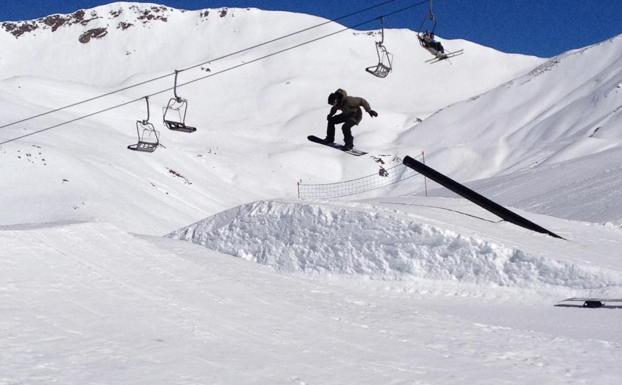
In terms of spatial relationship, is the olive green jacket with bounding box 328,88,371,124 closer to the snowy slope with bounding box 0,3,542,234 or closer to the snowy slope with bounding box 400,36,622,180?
the snowy slope with bounding box 0,3,542,234

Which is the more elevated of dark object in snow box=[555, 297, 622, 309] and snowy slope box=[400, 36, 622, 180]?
snowy slope box=[400, 36, 622, 180]

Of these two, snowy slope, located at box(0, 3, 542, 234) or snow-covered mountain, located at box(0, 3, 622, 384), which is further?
snowy slope, located at box(0, 3, 542, 234)

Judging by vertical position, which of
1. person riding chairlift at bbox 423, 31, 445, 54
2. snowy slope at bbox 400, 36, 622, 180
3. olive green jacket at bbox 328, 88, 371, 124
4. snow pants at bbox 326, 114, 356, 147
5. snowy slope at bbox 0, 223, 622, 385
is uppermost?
snowy slope at bbox 400, 36, 622, 180

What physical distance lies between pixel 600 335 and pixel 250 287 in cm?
477

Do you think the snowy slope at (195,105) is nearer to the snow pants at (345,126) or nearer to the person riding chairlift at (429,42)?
the snow pants at (345,126)

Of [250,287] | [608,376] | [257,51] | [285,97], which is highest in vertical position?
[257,51]

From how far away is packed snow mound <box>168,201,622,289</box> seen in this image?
641 inches

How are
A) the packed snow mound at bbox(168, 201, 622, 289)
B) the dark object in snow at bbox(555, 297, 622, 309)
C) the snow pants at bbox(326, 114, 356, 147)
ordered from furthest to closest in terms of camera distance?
1. the snow pants at bbox(326, 114, 356, 147)
2. the packed snow mound at bbox(168, 201, 622, 289)
3. the dark object in snow at bbox(555, 297, 622, 309)

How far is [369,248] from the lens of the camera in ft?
57.7

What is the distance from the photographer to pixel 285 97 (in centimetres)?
9562

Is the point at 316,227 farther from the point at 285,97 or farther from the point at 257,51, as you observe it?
the point at 257,51

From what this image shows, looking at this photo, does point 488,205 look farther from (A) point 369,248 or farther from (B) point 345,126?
(B) point 345,126

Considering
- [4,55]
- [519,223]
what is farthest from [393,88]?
[519,223]

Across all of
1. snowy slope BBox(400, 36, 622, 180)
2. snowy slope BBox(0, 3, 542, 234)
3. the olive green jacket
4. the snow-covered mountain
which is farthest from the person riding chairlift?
snowy slope BBox(400, 36, 622, 180)
